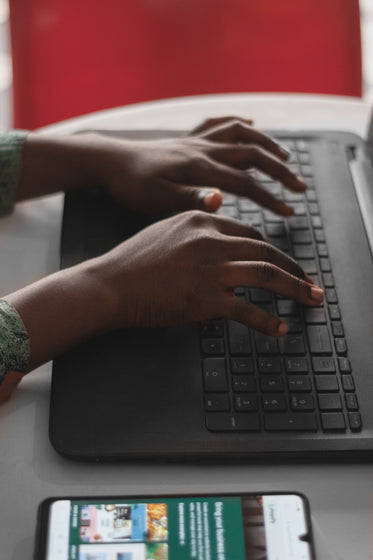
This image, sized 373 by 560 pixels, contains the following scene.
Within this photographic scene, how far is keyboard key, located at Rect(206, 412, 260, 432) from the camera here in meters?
0.65

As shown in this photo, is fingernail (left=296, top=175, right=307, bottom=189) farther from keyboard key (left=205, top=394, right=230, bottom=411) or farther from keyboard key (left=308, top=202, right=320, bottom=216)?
keyboard key (left=205, top=394, right=230, bottom=411)

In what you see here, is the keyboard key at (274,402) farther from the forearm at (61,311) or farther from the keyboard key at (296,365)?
the forearm at (61,311)

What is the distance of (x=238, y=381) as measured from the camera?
69 cm

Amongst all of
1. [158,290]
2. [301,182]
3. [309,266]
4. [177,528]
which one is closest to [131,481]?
[177,528]

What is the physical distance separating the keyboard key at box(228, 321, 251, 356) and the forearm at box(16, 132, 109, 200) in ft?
0.90

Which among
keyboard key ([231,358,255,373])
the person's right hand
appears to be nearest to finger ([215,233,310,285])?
the person's right hand

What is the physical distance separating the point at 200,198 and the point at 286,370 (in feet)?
0.75

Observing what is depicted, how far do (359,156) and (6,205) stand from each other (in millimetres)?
441

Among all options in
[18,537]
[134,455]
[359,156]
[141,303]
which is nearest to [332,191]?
[359,156]

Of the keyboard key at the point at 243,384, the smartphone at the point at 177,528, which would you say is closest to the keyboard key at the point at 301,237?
the keyboard key at the point at 243,384

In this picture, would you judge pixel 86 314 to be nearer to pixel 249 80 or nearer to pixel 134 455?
pixel 134 455

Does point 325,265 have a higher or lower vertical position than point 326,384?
higher

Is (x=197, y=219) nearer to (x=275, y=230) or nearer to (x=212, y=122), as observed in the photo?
(x=275, y=230)

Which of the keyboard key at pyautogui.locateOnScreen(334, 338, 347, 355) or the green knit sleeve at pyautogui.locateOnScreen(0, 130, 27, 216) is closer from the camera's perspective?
the keyboard key at pyautogui.locateOnScreen(334, 338, 347, 355)
